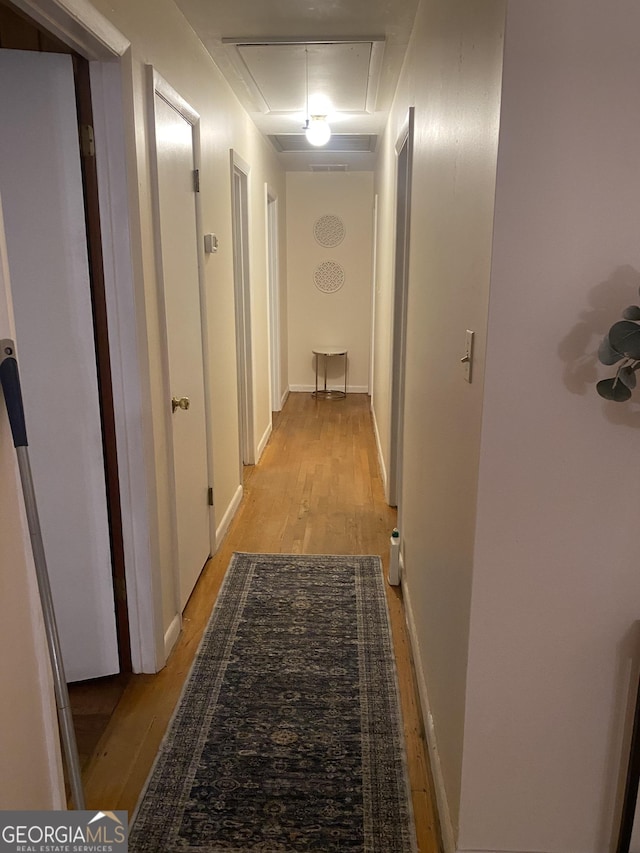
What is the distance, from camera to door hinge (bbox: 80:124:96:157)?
1.90 meters

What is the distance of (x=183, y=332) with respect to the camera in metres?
2.62

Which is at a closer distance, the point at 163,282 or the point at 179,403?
the point at 163,282

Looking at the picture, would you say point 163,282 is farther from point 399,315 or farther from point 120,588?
point 399,315

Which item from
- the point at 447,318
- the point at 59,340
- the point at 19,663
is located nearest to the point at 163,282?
the point at 59,340

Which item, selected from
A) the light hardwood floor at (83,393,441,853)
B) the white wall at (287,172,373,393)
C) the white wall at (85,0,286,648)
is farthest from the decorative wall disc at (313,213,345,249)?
the white wall at (85,0,286,648)

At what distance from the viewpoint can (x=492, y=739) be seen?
4.75 feet

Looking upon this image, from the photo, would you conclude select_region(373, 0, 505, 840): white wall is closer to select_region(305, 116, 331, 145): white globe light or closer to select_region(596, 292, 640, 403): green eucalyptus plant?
select_region(596, 292, 640, 403): green eucalyptus plant

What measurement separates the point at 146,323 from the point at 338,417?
410 centimetres

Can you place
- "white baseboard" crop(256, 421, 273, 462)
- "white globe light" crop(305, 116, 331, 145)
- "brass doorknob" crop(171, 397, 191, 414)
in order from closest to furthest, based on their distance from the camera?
"brass doorknob" crop(171, 397, 191, 414)
"white globe light" crop(305, 116, 331, 145)
"white baseboard" crop(256, 421, 273, 462)

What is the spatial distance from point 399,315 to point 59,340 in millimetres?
2167

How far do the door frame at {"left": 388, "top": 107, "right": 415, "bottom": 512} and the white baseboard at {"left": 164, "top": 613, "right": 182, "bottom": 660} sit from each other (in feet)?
3.66

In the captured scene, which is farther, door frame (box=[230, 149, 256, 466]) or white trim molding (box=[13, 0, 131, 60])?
door frame (box=[230, 149, 256, 466])

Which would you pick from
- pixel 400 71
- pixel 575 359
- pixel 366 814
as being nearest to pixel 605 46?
pixel 575 359

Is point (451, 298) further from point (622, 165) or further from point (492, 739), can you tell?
point (492, 739)
